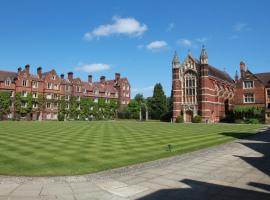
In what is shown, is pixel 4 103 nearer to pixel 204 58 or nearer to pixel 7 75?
pixel 7 75

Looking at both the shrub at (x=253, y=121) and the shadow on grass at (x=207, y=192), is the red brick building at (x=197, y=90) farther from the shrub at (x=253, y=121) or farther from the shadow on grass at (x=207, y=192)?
the shadow on grass at (x=207, y=192)

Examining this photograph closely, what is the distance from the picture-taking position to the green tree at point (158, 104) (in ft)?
314

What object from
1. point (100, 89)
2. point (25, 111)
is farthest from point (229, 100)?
point (25, 111)

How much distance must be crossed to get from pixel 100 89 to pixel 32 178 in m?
89.7

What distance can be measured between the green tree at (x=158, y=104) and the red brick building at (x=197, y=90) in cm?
2154

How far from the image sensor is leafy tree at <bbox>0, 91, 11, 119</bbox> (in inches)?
2736

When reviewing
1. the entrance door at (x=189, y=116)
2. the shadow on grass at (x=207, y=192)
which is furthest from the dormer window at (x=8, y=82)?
the shadow on grass at (x=207, y=192)

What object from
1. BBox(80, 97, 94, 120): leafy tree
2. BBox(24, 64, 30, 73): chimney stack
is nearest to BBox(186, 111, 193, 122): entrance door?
BBox(80, 97, 94, 120): leafy tree

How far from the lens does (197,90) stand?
71.2 meters

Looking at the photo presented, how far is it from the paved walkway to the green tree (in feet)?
273

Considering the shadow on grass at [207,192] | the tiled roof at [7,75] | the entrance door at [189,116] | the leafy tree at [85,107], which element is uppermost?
the tiled roof at [7,75]

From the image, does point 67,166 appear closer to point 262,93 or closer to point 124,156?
point 124,156

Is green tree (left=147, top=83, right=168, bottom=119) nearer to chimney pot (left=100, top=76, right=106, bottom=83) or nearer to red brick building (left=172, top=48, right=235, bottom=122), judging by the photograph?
chimney pot (left=100, top=76, right=106, bottom=83)

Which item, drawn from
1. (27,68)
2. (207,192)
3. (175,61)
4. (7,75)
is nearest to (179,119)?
(175,61)
